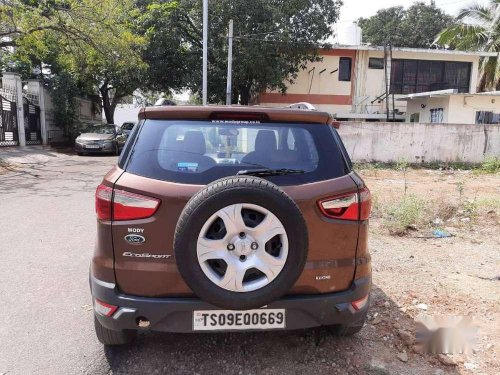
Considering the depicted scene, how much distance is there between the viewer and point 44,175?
12305mm

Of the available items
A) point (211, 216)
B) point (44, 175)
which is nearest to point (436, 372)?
point (211, 216)

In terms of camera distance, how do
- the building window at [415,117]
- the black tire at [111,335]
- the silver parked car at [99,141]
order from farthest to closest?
Result: the building window at [415,117], the silver parked car at [99,141], the black tire at [111,335]

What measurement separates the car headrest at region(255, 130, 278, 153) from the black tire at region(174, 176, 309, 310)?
1.41 ft

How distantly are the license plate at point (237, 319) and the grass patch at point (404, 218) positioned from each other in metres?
4.02

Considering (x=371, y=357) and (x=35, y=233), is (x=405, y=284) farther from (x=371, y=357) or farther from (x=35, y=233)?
(x=35, y=233)

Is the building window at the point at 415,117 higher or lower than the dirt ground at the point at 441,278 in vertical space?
higher

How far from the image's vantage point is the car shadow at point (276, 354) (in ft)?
9.11

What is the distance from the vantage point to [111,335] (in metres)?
2.78

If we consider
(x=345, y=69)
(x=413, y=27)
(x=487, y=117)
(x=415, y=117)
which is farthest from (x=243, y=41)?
(x=413, y=27)

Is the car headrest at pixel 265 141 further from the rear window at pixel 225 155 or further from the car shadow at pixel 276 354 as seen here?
the car shadow at pixel 276 354

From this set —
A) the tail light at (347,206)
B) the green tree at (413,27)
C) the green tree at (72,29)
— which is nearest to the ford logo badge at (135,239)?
the tail light at (347,206)

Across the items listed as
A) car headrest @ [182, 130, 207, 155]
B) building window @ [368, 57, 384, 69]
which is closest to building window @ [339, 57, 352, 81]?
building window @ [368, 57, 384, 69]

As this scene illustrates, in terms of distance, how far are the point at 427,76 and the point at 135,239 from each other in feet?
84.7

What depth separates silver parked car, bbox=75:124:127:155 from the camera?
18.6 m
